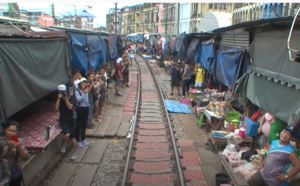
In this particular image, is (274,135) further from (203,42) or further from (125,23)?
(125,23)

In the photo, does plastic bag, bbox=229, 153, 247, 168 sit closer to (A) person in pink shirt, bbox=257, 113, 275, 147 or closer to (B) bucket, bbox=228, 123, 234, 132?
(A) person in pink shirt, bbox=257, 113, 275, 147

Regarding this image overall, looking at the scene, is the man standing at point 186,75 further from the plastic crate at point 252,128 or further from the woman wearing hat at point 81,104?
the woman wearing hat at point 81,104

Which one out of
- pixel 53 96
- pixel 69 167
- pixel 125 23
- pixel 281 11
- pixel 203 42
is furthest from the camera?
pixel 125 23

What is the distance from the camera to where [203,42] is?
45.8 feet

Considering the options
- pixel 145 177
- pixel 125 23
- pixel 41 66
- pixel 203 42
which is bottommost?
pixel 145 177

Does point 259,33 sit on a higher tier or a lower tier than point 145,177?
higher

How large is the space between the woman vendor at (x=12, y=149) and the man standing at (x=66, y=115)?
2.13 meters

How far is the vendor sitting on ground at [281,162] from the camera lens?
15.1ft

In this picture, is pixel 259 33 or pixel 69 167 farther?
pixel 259 33

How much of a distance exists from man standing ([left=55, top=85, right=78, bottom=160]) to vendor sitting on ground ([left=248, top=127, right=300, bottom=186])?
14.9 feet

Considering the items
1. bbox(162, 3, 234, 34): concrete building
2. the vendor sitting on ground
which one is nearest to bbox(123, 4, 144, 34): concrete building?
bbox(162, 3, 234, 34): concrete building

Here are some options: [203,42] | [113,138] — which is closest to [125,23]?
[203,42]

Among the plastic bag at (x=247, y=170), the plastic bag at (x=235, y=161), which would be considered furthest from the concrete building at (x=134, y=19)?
the plastic bag at (x=247, y=170)

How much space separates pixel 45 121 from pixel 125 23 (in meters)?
89.8
